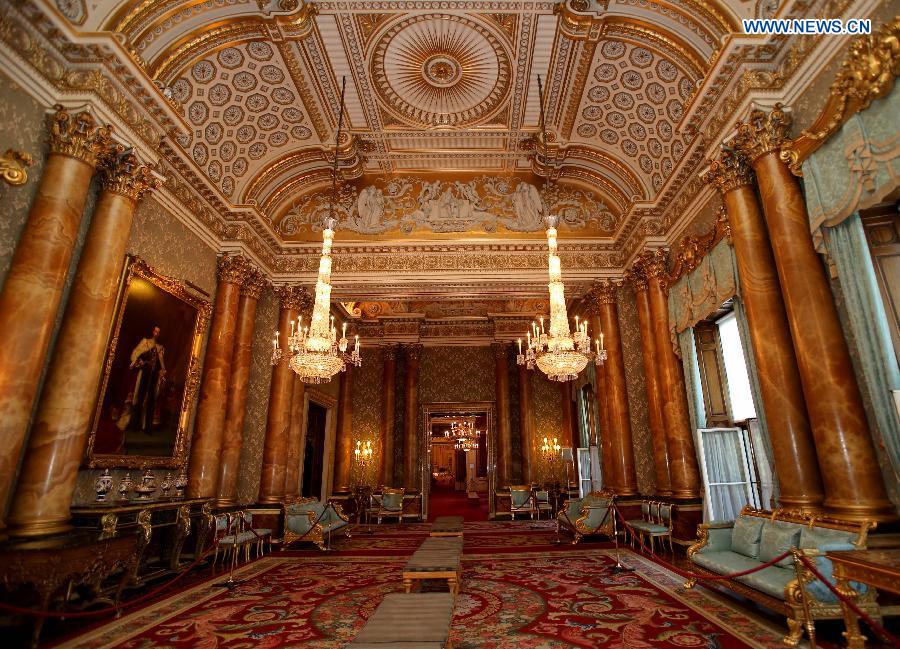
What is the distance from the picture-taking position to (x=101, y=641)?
3678 millimetres

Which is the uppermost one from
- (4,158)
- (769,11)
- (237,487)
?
(769,11)

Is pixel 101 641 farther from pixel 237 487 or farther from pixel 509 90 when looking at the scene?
pixel 509 90

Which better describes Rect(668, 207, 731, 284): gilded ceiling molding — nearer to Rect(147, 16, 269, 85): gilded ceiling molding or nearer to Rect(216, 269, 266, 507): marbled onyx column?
Rect(147, 16, 269, 85): gilded ceiling molding

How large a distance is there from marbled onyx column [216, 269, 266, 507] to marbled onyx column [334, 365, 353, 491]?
19.0 feet

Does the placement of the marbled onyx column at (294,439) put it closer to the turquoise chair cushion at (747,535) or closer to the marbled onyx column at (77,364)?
the marbled onyx column at (77,364)

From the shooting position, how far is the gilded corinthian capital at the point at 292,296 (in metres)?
9.70

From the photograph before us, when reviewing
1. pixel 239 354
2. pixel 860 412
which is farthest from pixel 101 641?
pixel 860 412

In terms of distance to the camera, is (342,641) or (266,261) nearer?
(342,641)

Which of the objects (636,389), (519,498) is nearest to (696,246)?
(636,389)

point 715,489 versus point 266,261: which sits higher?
point 266,261

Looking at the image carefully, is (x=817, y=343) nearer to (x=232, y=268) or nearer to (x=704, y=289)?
(x=704, y=289)

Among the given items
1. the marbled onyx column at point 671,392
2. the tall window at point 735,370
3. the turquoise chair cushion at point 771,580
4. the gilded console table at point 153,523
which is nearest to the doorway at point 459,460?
the marbled onyx column at point 671,392

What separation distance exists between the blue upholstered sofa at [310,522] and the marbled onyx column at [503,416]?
6.05 metres

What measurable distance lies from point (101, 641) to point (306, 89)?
24.5ft
